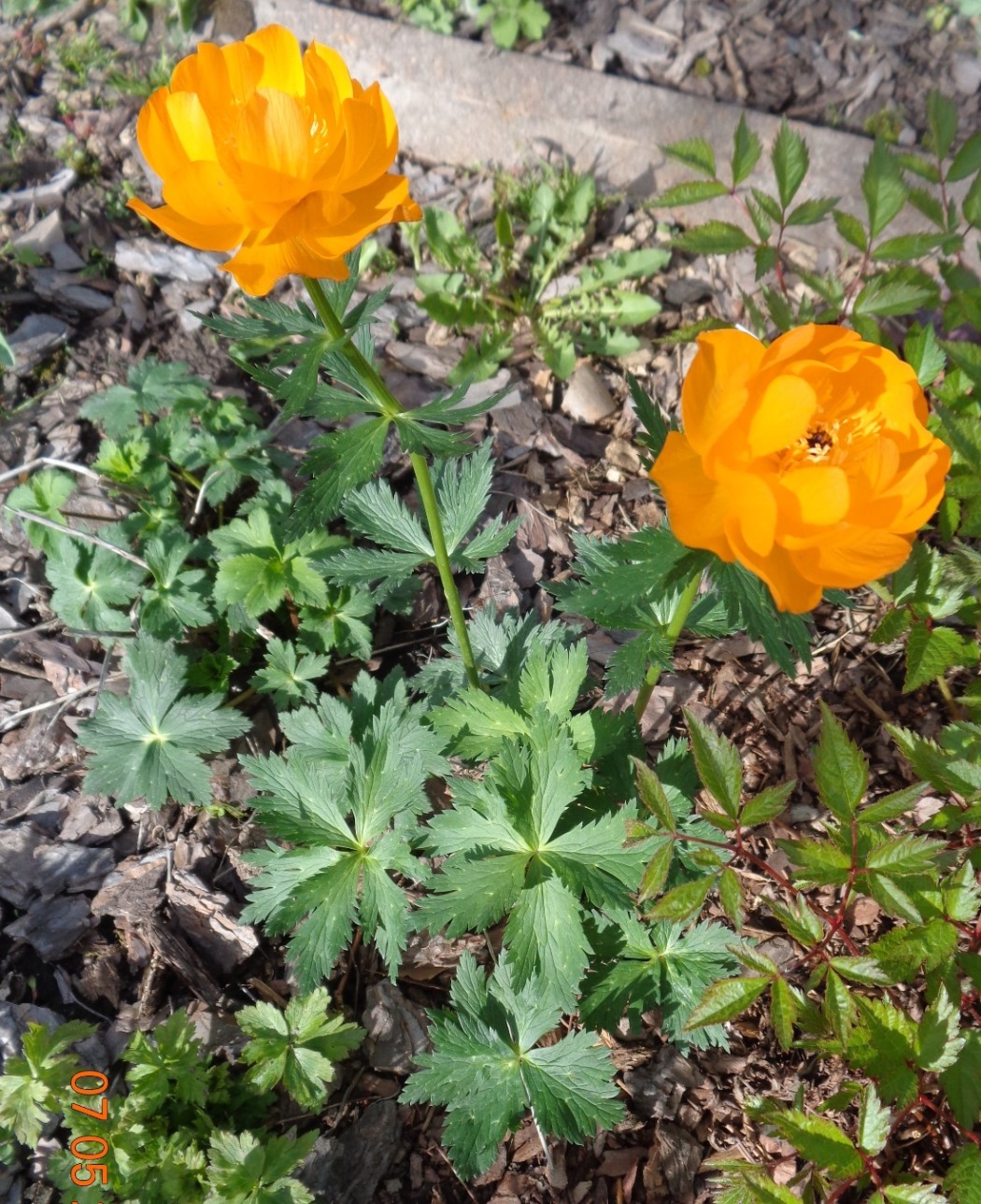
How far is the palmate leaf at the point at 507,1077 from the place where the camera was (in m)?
1.71

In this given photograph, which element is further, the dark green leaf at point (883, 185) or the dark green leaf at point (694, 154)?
the dark green leaf at point (694, 154)

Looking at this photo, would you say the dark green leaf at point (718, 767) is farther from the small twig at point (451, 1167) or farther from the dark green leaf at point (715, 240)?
the dark green leaf at point (715, 240)

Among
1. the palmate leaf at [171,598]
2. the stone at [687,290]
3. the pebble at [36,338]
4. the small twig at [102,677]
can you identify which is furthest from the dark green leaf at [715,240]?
the pebble at [36,338]

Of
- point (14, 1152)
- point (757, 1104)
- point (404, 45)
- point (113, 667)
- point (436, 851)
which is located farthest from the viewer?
point (404, 45)

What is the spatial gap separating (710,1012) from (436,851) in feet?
1.97

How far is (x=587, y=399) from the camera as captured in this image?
2867mm

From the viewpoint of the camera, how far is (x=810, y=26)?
3.59 meters

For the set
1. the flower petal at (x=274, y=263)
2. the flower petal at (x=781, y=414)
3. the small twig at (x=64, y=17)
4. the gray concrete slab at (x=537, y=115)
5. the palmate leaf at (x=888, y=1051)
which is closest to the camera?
the flower petal at (x=781, y=414)

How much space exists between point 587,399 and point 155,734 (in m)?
1.70

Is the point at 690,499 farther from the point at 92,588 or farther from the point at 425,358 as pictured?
the point at 425,358

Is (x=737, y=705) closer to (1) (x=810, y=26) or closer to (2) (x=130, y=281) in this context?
(2) (x=130, y=281)

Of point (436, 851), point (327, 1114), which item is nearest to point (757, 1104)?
point (436, 851)

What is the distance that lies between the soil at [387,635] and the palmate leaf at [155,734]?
21 cm

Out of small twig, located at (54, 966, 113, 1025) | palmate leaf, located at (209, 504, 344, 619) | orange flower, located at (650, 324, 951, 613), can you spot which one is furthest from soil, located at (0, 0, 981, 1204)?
orange flower, located at (650, 324, 951, 613)
